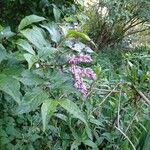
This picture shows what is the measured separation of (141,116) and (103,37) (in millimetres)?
5556

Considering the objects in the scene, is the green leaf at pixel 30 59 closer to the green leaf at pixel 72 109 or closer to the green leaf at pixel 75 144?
the green leaf at pixel 72 109

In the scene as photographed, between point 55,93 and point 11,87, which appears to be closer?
point 11,87

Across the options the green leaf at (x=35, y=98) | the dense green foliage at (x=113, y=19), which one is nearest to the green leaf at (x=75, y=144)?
the green leaf at (x=35, y=98)

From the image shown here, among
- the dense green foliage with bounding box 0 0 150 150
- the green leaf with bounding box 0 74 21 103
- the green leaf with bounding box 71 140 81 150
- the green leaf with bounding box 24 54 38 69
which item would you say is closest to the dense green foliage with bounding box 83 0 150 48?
the dense green foliage with bounding box 0 0 150 150

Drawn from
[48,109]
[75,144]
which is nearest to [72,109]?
[48,109]

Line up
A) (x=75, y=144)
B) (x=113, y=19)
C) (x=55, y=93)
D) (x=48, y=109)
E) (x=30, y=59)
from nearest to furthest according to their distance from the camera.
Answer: (x=48, y=109)
(x=30, y=59)
(x=55, y=93)
(x=75, y=144)
(x=113, y=19)

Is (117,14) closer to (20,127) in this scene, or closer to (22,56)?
(20,127)

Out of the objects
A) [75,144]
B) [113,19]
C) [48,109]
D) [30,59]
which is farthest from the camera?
[113,19]

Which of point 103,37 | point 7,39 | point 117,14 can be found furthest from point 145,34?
point 7,39

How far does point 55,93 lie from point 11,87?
0.26m

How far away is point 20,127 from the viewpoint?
1.97m

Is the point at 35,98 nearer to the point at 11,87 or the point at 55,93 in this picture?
the point at 11,87

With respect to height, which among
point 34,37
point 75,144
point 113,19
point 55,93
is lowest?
point 113,19

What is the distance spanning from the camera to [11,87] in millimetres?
1114
